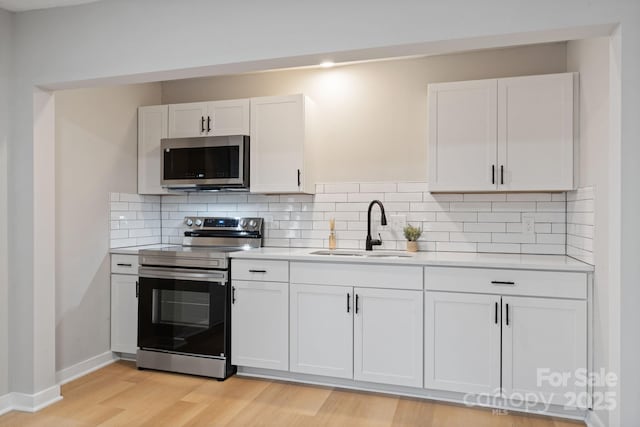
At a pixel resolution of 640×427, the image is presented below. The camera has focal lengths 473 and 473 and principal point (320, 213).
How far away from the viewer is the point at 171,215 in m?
4.27

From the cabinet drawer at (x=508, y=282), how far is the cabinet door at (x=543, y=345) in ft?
0.17

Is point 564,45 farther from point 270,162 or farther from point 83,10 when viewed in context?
point 83,10

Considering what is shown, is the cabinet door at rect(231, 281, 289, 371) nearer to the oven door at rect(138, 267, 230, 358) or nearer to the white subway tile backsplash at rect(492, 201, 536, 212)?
the oven door at rect(138, 267, 230, 358)

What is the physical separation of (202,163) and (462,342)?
2299 millimetres

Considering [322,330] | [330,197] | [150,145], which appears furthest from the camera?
[150,145]

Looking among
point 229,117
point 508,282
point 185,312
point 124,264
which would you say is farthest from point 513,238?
point 124,264

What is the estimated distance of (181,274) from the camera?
348 cm

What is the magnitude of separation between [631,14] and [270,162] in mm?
2418

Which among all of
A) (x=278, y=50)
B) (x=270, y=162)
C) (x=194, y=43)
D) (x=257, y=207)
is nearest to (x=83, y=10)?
(x=194, y=43)

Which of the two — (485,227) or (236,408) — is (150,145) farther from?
(485,227)

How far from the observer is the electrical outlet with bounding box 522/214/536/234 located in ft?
10.9

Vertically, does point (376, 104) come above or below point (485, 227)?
above

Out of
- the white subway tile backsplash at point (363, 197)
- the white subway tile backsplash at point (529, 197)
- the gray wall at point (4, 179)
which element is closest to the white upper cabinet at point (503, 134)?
the white subway tile backsplash at point (529, 197)

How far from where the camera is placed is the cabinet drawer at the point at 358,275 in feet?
9.76
